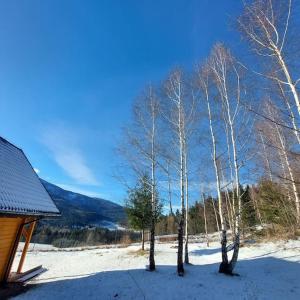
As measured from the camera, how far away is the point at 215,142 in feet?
42.7

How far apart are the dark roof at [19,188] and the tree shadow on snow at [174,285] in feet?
9.10

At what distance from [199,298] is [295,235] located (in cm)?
1301

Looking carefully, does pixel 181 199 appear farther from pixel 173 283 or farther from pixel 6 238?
pixel 6 238

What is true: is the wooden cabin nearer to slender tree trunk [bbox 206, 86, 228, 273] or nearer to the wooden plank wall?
the wooden plank wall

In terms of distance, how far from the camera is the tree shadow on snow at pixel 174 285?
897cm

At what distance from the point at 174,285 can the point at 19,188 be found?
6730 millimetres

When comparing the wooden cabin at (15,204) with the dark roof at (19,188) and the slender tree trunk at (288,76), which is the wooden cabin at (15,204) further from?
the slender tree trunk at (288,76)

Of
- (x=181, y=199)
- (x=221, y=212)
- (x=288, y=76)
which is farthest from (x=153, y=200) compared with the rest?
(x=288, y=76)

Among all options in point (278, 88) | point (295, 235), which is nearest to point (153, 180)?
point (278, 88)

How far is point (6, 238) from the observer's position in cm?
992

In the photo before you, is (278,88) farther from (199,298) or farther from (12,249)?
(12,249)

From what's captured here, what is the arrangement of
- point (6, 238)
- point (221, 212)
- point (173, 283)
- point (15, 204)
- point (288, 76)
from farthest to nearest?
point (221, 212) < point (173, 283) < point (6, 238) < point (15, 204) < point (288, 76)

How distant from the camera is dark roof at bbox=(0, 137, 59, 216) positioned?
332 inches

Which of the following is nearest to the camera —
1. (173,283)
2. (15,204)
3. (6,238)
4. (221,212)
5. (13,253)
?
(15,204)
